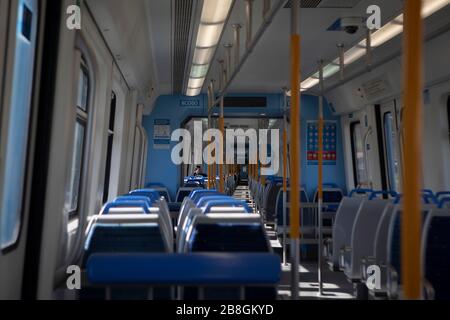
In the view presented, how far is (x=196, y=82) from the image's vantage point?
8.12 metres

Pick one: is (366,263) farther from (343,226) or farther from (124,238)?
(124,238)

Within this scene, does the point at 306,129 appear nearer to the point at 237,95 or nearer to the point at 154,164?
the point at 237,95

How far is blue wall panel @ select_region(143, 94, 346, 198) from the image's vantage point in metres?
9.21

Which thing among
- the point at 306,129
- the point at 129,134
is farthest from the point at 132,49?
the point at 306,129

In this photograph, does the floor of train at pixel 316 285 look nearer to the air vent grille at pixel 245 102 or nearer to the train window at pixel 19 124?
the train window at pixel 19 124

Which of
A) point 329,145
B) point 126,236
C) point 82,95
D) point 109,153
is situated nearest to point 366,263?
point 126,236

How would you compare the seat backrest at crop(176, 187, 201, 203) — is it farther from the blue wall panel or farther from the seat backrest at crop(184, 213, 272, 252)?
the seat backrest at crop(184, 213, 272, 252)

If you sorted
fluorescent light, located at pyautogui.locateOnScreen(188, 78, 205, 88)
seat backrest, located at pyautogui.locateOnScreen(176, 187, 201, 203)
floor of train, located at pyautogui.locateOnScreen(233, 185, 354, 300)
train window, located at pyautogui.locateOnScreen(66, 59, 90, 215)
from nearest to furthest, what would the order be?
1. train window, located at pyautogui.locateOnScreen(66, 59, 90, 215)
2. floor of train, located at pyautogui.locateOnScreen(233, 185, 354, 300)
3. fluorescent light, located at pyautogui.locateOnScreen(188, 78, 205, 88)
4. seat backrest, located at pyautogui.locateOnScreen(176, 187, 201, 203)

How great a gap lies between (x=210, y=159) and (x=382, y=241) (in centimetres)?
512

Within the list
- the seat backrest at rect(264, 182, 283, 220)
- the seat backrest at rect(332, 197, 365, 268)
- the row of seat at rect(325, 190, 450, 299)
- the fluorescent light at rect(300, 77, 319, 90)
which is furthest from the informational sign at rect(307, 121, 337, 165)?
the seat backrest at rect(332, 197, 365, 268)

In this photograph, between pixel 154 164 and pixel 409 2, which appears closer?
pixel 409 2

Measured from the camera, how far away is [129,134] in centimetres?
690

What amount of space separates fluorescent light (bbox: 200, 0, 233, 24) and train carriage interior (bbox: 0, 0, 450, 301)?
0.03 m

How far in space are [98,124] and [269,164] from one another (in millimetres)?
18866
